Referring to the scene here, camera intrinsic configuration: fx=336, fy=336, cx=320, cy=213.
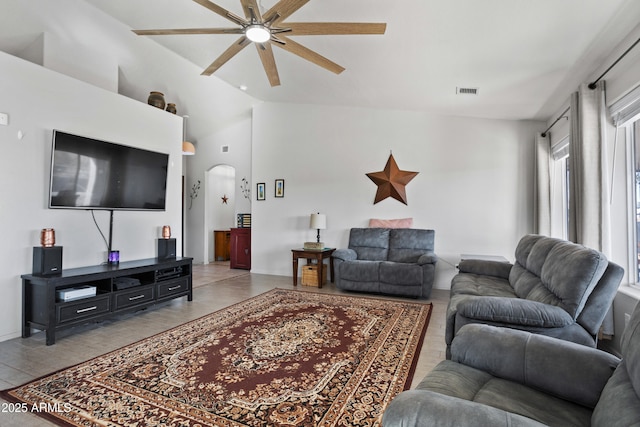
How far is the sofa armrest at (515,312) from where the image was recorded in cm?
201

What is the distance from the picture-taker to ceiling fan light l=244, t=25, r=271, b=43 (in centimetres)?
241

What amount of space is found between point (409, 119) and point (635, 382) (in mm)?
4943

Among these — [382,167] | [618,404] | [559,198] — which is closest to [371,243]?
[382,167]

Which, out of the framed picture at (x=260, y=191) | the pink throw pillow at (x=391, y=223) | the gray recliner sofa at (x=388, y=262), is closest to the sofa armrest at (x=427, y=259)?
the gray recliner sofa at (x=388, y=262)

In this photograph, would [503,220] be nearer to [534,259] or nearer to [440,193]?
[440,193]

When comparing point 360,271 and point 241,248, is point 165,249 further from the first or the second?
point 241,248

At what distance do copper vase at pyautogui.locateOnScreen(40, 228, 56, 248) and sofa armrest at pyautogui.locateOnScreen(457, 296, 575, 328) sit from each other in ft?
11.9

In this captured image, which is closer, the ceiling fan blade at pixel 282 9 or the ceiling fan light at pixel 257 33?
the ceiling fan blade at pixel 282 9

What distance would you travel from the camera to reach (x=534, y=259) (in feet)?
9.28

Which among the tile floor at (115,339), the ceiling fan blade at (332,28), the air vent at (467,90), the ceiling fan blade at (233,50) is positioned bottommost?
the tile floor at (115,339)

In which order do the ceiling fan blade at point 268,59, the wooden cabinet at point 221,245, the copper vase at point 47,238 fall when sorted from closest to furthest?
the ceiling fan blade at point 268,59
the copper vase at point 47,238
the wooden cabinet at point 221,245

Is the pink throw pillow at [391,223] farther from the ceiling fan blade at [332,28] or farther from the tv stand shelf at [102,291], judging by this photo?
the ceiling fan blade at [332,28]

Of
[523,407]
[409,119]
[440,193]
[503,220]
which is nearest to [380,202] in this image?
[440,193]

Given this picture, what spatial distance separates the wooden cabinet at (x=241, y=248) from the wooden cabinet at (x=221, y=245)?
1161 mm
